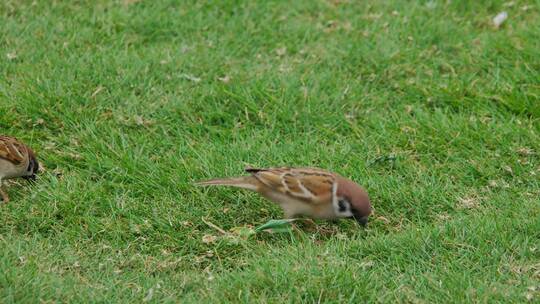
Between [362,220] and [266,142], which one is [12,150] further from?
[362,220]

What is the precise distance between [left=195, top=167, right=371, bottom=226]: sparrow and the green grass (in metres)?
0.18

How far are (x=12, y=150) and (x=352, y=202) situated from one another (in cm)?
A: 223

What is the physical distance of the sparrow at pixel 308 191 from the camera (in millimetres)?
5406

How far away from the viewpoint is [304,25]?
8078 millimetres

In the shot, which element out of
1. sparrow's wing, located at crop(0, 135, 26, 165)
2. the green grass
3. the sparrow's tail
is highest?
sparrow's wing, located at crop(0, 135, 26, 165)

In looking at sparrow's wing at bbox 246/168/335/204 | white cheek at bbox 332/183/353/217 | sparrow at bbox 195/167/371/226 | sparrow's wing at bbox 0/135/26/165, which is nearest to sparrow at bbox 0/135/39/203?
sparrow's wing at bbox 0/135/26/165

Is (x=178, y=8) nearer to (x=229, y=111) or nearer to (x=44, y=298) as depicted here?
(x=229, y=111)

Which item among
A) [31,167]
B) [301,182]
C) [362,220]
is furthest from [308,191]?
[31,167]

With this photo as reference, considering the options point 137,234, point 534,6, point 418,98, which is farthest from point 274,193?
point 534,6

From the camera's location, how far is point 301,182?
5559 millimetres

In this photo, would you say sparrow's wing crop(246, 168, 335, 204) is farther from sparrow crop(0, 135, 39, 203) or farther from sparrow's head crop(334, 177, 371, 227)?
sparrow crop(0, 135, 39, 203)

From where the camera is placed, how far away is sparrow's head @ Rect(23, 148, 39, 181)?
19.2 feet

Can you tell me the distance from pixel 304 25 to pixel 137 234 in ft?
10.6

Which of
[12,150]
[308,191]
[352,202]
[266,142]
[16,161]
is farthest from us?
[266,142]
